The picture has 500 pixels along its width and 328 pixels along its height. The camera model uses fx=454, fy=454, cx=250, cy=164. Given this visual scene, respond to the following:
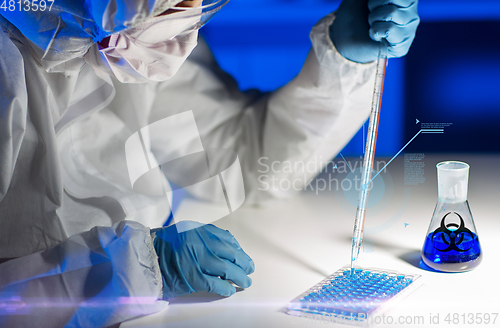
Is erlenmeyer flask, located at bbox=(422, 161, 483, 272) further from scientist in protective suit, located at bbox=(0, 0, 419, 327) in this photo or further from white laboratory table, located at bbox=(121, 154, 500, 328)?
scientist in protective suit, located at bbox=(0, 0, 419, 327)

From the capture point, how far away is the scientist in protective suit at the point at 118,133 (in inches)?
26.4

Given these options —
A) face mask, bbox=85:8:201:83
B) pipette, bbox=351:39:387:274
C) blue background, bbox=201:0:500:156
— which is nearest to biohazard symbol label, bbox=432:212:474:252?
pipette, bbox=351:39:387:274

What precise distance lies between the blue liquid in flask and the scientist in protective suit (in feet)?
1.02

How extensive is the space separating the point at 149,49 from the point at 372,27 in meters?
0.42

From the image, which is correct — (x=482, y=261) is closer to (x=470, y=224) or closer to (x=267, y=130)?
(x=470, y=224)

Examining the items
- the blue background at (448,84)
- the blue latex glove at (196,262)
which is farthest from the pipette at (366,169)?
the blue background at (448,84)

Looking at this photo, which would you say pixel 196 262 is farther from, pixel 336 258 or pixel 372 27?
pixel 372 27

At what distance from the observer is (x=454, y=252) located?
745mm

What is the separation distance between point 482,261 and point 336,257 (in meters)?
0.25

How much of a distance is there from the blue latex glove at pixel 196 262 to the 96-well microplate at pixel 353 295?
0.11m

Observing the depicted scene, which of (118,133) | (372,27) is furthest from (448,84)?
(118,133)

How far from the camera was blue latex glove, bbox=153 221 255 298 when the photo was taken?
2.29 ft

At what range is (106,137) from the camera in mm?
1001

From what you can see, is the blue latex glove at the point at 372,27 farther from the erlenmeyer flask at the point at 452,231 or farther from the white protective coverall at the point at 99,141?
the erlenmeyer flask at the point at 452,231
